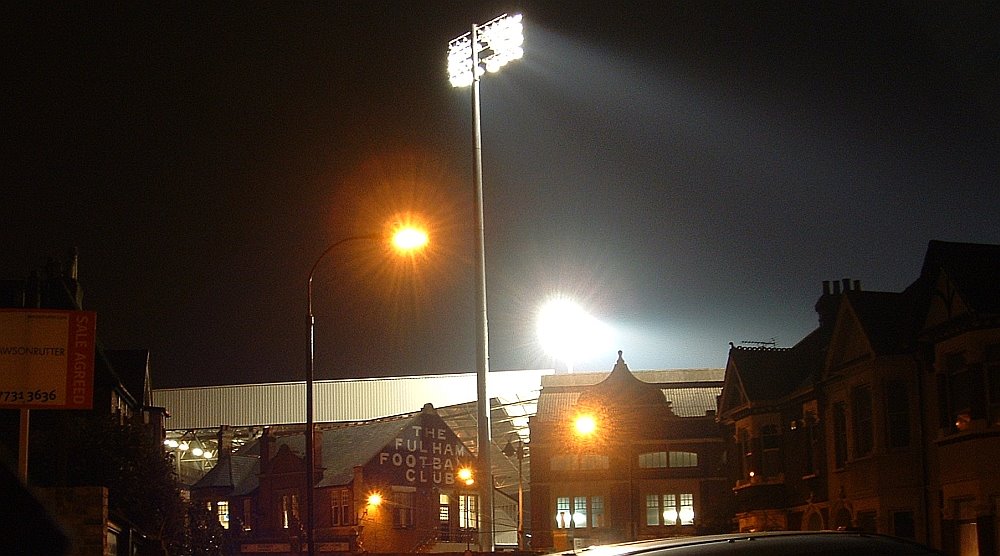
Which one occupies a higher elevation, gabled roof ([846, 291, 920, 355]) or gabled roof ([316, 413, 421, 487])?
gabled roof ([846, 291, 920, 355])

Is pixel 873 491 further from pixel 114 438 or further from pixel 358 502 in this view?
pixel 358 502

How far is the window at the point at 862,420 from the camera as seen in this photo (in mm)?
32969

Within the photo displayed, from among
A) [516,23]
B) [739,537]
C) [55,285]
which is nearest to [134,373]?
[55,285]

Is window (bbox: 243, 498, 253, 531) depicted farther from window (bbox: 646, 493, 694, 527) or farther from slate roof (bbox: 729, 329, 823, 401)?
slate roof (bbox: 729, 329, 823, 401)

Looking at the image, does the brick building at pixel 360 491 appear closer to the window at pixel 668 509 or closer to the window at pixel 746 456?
the window at pixel 668 509

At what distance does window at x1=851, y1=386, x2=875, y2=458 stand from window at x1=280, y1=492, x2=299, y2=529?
136 feet

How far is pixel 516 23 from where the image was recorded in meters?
36.8

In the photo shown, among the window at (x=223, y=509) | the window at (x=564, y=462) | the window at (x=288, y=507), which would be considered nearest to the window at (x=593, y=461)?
the window at (x=564, y=462)

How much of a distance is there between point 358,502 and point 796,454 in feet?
105

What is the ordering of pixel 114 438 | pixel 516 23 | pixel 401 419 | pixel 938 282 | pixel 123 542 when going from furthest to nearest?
pixel 401 419, pixel 516 23, pixel 114 438, pixel 938 282, pixel 123 542

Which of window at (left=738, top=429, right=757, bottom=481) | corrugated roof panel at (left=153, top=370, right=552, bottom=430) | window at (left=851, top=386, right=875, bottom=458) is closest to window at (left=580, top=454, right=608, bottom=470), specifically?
window at (left=738, top=429, right=757, bottom=481)

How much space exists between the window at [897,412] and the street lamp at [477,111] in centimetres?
1064

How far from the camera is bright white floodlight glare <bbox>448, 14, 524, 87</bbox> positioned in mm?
35969

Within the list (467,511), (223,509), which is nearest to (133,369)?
(223,509)
